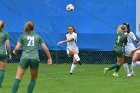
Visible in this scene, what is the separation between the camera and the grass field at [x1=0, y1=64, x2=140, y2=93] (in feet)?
49.4

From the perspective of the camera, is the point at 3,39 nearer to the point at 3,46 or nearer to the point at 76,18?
the point at 3,46

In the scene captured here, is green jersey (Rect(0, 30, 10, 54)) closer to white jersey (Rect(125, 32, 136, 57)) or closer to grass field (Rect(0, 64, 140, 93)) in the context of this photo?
grass field (Rect(0, 64, 140, 93))

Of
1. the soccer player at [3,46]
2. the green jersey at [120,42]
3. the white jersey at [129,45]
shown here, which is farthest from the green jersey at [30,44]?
the white jersey at [129,45]

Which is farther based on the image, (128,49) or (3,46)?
(128,49)

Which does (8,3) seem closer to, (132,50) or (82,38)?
(82,38)

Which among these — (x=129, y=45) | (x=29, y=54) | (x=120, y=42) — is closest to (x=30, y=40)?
(x=29, y=54)

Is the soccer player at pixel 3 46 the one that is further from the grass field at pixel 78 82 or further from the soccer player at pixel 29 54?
the soccer player at pixel 29 54

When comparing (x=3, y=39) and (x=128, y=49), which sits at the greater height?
(x=3, y=39)

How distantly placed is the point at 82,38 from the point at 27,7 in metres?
2.97

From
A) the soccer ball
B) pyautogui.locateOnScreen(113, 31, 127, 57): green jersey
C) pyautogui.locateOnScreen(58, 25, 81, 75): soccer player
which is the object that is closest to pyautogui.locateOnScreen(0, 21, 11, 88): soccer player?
pyautogui.locateOnScreen(58, 25, 81, 75): soccer player

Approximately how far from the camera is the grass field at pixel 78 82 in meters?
15.0

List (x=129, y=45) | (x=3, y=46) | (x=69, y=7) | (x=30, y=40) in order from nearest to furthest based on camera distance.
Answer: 1. (x=30, y=40)
2. (x=3, y=46)
3. (x=129, y=45)
4. (x=69, y=7)

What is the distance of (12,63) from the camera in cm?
2597

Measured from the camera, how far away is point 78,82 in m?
17.1
